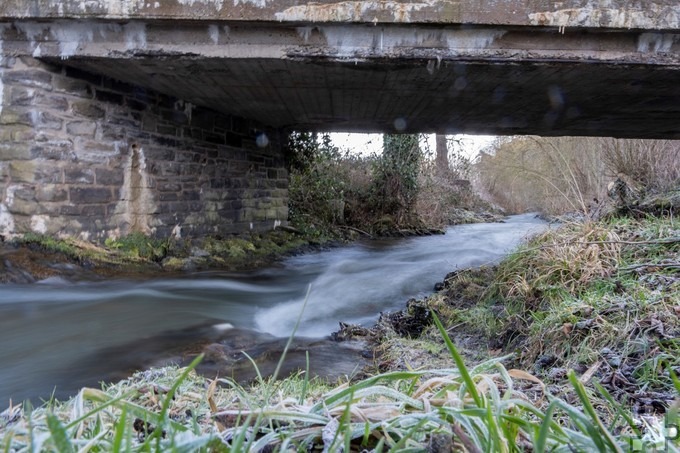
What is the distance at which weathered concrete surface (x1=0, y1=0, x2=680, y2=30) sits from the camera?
462cm

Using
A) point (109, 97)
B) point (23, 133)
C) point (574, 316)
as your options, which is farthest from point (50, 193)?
point (574, 316)

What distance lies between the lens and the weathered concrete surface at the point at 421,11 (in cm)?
462

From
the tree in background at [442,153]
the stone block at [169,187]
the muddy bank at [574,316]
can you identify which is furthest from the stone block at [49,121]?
the tree in background at [442,153]

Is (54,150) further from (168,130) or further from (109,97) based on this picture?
(168,130)

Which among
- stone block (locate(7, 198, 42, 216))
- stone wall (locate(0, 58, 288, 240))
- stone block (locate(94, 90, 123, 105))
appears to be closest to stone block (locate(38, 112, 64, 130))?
stone wall (locate(0, 58, 288, 240))

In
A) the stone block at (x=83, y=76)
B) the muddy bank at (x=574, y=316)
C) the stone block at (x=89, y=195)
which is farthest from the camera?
the stone block at (x=89, y=195)

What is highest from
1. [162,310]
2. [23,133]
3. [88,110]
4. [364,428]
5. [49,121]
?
[88,110]

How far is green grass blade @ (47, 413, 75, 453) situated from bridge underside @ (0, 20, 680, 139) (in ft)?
15.3

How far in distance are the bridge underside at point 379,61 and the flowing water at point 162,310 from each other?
2.46 meters

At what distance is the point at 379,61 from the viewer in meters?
5.05

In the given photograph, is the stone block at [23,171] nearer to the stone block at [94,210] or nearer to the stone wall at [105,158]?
the stone wall at [105,158]

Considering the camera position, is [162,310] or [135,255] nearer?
[162,310]

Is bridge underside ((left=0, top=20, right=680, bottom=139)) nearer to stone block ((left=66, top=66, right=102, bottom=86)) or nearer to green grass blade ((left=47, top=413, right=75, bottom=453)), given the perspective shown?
stone block ((left=66, top=66, right=102, bottom=86))

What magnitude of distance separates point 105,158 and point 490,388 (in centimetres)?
608
